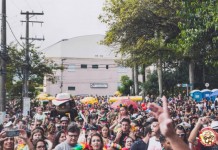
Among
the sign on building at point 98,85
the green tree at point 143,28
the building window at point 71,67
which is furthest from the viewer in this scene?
the sign on building at point 98,85

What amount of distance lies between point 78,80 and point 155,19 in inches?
1823

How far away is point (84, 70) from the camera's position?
74.8 metres

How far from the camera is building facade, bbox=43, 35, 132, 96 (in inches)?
2901

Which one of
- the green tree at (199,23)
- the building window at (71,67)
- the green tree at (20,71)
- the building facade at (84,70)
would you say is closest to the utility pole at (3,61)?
the green tree at (199,23)

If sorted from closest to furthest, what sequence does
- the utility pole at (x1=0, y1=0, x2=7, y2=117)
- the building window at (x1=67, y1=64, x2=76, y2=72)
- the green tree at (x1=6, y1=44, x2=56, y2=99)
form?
the utility pole at (x1=0, y1=0, x2=7, y2=117) → the green tree at (x1=6, y1=44, x2=56, y2=99) → the building window at (x1=67, y1=64, x2=76, y2=72)

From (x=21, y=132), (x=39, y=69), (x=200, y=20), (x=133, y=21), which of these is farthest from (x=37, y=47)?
(x=21, y=132)

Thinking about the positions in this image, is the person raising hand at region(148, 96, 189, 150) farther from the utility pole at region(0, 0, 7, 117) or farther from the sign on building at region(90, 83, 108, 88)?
the sign on building at region(90, 83, 108, 88)

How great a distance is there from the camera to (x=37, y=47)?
124 feet

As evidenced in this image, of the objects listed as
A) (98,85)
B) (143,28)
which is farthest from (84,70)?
(143,28)

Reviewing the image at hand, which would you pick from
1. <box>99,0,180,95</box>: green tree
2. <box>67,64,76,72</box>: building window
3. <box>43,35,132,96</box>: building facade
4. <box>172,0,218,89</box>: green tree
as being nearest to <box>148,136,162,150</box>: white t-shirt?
<box>172,0,218,89</box>: green tree

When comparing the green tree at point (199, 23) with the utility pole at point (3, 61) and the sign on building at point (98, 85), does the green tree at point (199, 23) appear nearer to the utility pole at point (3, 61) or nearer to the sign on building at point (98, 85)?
the utility pole at point (3, 61)

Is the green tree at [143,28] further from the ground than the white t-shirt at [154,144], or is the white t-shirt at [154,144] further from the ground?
the green tree at [143,28]

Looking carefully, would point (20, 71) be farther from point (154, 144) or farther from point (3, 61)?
point (154, 144)

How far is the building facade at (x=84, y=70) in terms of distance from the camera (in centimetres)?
7369
